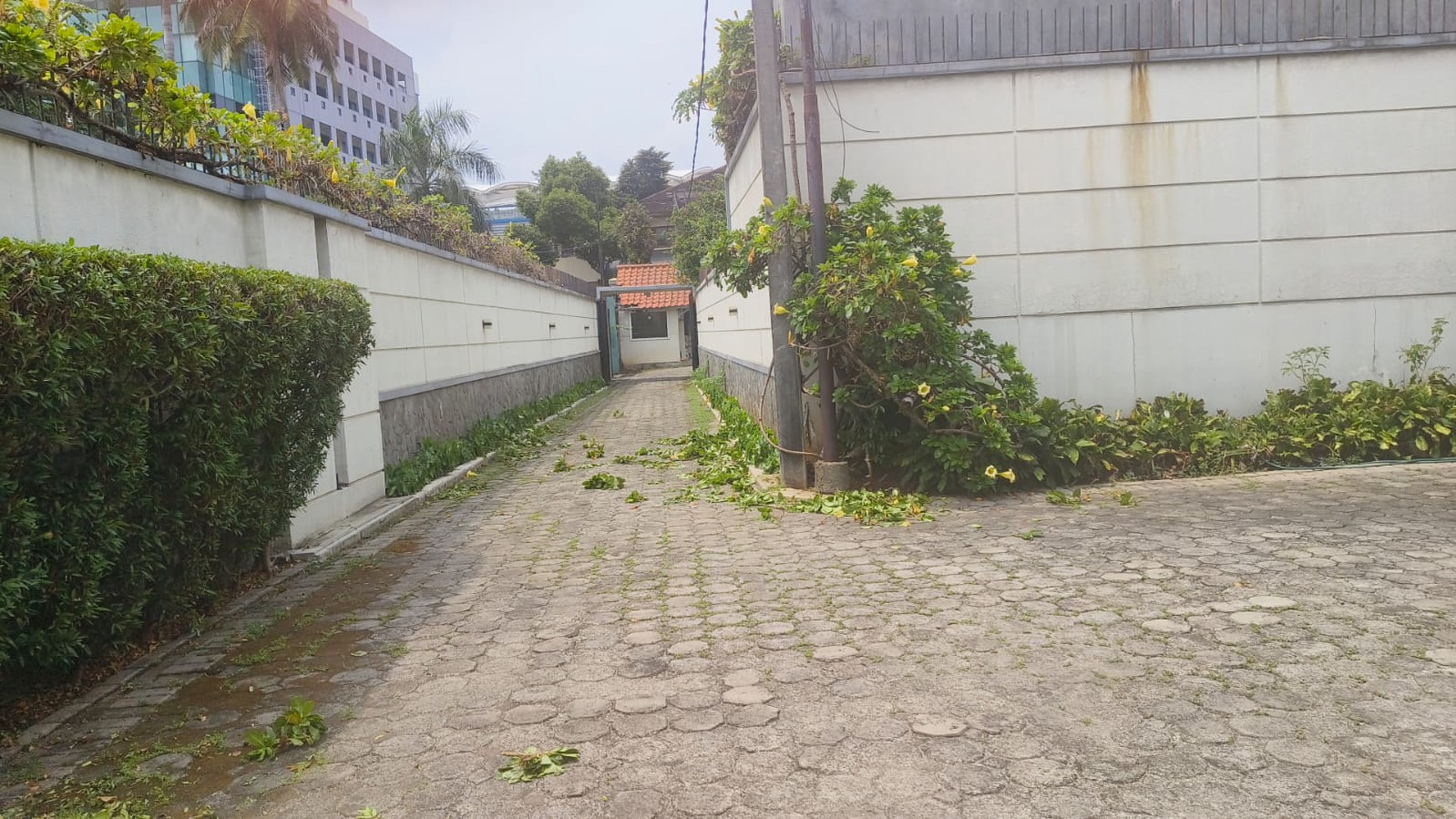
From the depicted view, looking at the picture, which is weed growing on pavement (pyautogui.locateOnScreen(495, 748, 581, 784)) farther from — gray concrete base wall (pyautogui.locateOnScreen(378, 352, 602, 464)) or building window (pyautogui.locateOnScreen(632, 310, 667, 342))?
building window (pyautogui.locateOnScreen(632, 310, 667, 342))

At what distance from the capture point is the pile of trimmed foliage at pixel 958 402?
22.8 ft

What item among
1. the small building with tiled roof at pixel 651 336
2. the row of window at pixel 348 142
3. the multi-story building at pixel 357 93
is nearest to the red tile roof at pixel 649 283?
the small building with tiled roof at pixel 651 336

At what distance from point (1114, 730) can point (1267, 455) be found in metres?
5.31

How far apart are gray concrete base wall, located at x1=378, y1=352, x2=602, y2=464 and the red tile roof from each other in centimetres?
1616

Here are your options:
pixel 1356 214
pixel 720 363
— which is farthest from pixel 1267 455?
pixel 720 363

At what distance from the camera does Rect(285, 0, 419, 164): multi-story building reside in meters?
44.5

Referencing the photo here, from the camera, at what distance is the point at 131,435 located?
3711 millimetres

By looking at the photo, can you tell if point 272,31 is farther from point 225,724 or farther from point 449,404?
point 225,724

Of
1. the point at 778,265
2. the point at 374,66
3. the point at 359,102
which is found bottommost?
the point at 778,265

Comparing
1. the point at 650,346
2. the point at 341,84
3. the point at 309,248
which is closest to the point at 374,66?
the point at 341,84

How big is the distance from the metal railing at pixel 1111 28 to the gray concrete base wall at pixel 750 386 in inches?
116

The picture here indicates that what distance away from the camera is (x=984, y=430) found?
6.96 m

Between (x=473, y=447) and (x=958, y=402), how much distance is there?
20.1ft

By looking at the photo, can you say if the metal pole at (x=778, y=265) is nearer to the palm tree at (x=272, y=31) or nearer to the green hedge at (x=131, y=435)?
the green hedge at (x=131, y=435)
